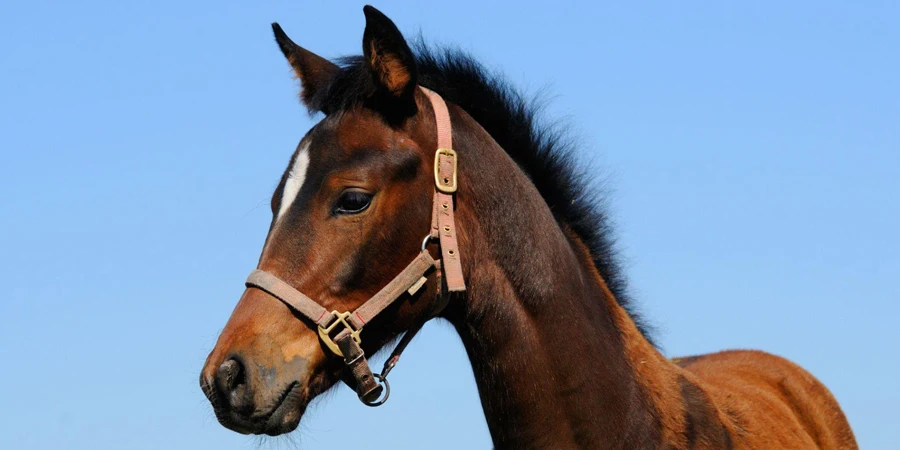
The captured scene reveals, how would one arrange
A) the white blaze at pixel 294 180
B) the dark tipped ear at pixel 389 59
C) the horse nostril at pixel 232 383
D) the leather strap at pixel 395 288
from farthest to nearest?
the dark tipped ear at pixel 389 59, the white blaze at pixel 294 180, the leather strap at pixel 395 288, the horse nostril at pixel 232 383

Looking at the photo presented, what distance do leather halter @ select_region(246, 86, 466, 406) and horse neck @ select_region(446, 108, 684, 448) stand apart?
0.34 ft

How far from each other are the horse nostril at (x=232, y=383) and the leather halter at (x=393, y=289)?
34 centimetres

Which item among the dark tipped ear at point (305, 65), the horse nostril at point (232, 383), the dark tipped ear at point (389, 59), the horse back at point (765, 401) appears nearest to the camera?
the horse nostril at point (232, 383)

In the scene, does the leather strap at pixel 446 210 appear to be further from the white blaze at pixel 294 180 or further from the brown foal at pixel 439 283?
the white blaze at pixel 294 180

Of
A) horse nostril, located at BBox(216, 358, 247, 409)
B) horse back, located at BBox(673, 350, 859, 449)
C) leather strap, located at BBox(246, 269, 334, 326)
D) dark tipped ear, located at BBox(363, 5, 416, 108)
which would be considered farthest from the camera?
horse back, located at BBox(673, 350, 859, 449)

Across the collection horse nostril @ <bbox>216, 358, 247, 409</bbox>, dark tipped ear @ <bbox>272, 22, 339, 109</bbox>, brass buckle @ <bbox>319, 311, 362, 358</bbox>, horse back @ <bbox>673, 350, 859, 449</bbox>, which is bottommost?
horse back @ <bbox>673, 350, 859, 449</bbox>

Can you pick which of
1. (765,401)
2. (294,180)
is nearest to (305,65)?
(294,180)

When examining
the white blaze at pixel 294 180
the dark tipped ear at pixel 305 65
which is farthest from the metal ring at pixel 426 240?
the dark tipped ear at pixel 305 65

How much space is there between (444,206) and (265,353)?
3.28ft

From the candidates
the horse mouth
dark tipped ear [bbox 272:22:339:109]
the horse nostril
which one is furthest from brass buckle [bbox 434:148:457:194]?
the horse nostril

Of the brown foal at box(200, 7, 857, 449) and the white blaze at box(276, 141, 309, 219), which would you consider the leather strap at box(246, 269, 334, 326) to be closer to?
the brown foal at box(200, 7, 857, 449)

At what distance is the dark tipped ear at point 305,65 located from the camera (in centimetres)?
482

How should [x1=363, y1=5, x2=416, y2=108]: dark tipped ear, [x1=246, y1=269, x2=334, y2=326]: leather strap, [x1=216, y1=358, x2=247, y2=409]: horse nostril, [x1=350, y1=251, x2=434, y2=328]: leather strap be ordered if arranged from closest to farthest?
1. [x1=216, y1=358, x2=247, y2=409]: horse nostril
2. [x1=246, y1=269, x2=334, y2=326]: leather strap
3. [x1=350, y1=251, x2=434, y2=328]: leather strap
4. [x1=363, y1=5, x2=416, y2=108]: dark tipped ear

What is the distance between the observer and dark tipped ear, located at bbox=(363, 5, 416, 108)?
4.17 meters
